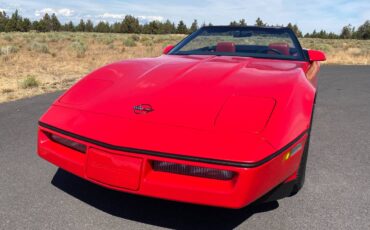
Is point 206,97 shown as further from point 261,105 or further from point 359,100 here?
point 359,100

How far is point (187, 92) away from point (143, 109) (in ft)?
1.13

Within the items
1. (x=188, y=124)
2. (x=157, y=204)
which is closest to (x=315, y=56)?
(x=188, y=124)

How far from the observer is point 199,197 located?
6.97ft

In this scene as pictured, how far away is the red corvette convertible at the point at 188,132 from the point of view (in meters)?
2.13

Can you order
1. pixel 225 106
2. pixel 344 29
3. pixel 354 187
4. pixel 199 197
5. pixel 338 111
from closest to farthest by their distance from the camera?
pixel 199 197 < pixel 225 106 < pixel 354 187 < pixel 338 111 < pixel 344 29

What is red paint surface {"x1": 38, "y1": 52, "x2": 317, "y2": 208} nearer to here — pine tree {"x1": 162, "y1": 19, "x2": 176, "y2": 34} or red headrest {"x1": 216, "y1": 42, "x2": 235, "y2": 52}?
red headrest {"x1": 216, "y1": 42, "x2": 235, "y2": 52}

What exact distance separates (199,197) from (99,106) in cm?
98

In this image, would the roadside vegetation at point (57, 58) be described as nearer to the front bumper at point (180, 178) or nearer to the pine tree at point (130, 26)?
the front bumper at point (180, 178)

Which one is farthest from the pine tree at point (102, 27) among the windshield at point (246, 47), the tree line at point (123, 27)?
the windshield at point (246, 47)

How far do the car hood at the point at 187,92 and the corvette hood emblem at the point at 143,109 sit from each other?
13 mm

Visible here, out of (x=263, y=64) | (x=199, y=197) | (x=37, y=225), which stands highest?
(x=263, y=64)

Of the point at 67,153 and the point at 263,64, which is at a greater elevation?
the point at 263,64

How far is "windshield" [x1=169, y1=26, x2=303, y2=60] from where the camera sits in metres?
3.90

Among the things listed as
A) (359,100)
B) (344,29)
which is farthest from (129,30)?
(359,100)
